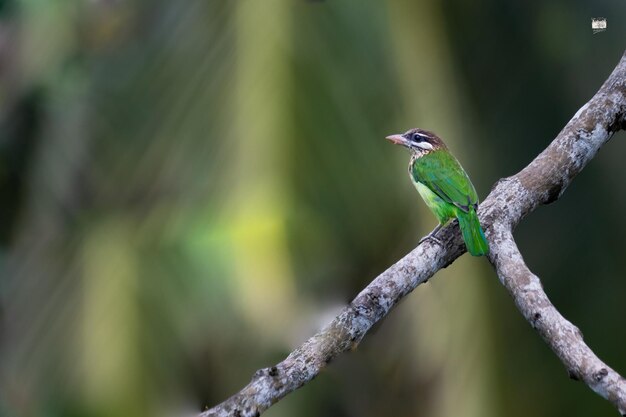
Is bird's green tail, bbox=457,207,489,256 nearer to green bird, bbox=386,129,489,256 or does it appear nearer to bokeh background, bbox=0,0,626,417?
green bird, bbox=386,129,489,256

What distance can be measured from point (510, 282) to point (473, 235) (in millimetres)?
321

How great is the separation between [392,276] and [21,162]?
10.6ft

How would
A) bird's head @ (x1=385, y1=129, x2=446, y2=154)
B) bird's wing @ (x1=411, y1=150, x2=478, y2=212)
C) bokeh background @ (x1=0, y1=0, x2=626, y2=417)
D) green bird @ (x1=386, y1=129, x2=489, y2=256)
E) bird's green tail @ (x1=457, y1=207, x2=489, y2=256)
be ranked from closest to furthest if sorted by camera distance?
1. bird's green tail @ (x1=457, y1=207, x2=489, y2=256)
2. green bird @ (x1=386, y1=129, x2=489, y2=256)
3. bird's wing @ (x1=411, y1=150, x2=478, y2=212)
4. bird's head @ (x1=385, y1=129, x2=446, y2=154)
5. bokeh background @ (x1=0, y1=0, x2=626, y2=417)

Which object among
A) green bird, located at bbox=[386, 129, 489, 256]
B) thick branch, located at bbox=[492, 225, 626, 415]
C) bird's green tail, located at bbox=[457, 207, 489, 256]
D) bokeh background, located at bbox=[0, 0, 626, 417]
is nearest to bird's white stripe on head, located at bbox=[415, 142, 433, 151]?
green bird, located at bbox=[386, 129, 489, 256]

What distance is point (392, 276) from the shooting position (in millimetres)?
3094

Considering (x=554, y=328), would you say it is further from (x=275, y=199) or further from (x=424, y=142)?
(x=275, y=199)

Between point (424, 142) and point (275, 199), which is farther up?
point (424, 142)

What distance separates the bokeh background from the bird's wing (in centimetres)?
59

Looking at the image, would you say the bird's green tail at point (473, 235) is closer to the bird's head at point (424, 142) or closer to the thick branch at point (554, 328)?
the thick branch at point (554, 328)

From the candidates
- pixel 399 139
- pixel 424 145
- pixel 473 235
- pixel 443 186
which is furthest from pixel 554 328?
pixel 399 139

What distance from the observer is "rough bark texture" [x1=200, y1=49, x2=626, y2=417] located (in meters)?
2.61

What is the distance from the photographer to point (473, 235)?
11.0 ft

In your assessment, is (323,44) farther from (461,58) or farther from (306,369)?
(306,369)

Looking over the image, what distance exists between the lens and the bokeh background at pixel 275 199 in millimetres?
4578
